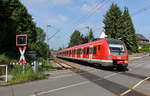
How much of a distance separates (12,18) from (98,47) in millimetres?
9847

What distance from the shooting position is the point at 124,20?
45.6 m

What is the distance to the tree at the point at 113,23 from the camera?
43.4 meters

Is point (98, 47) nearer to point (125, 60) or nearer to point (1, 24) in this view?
point (125, 60)

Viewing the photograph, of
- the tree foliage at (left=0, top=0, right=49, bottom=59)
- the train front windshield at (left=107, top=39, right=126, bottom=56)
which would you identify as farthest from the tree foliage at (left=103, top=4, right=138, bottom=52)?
the train front windshield at (left=107, top=39, right=126, bottom=56)

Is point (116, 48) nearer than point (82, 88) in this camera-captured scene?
No

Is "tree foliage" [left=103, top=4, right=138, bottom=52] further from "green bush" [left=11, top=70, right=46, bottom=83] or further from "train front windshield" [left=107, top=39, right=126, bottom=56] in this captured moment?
"green bush" [left=11, top=70, right=46, bottom=83]

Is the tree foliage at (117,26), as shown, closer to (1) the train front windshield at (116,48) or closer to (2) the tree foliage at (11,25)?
(2) the tree foliage at (11,25)

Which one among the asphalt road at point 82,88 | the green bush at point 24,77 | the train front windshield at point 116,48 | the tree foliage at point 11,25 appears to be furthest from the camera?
the tree foliage at point 11,25

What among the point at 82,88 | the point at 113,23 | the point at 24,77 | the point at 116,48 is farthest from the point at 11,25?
the point at 113,23

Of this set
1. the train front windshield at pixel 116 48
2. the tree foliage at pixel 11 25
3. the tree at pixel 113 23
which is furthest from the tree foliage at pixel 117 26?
the train front windshield at pixel 116 48

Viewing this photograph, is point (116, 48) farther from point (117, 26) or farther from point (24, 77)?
point (117, 26)

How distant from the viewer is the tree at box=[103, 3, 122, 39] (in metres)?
43.4

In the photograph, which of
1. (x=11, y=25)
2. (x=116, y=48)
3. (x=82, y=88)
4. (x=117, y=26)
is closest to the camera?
(x=82, y=88)

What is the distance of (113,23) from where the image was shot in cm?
4397
